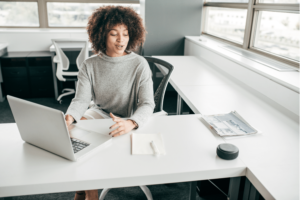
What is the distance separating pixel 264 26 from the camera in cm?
229

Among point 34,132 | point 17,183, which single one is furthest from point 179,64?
point 17,183

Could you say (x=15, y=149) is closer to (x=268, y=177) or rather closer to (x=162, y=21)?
(x=268, y=177)

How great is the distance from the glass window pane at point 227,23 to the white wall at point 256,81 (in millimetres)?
369

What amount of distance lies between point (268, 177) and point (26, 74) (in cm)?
332

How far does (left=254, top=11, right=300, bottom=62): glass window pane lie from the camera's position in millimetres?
1934

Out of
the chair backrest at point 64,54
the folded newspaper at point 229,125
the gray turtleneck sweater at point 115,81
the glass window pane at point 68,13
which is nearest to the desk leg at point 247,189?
the folded newspaper at point 229,125

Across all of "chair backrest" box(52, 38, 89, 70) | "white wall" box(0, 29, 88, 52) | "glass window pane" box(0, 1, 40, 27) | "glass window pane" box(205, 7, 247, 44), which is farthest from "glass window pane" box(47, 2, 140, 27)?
"glass window pane" box(205, 7, 247, 44)

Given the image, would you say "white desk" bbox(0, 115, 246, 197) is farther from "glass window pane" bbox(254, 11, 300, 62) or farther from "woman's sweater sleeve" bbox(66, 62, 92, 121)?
"glass window pane" bbox(254, 11, 300, 62)

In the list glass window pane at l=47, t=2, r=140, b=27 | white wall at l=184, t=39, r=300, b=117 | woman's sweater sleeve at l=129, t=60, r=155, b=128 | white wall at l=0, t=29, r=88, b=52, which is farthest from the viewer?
glass window pane at l=47, t=2, r=140, b=27

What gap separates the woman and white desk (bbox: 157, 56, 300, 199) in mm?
408

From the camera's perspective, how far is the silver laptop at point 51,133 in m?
0.86

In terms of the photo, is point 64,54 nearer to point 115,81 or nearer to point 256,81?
point 115,81

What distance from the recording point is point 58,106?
3.28 metres

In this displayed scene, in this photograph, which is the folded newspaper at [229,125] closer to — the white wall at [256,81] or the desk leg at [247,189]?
the desk leg at [247,189]
